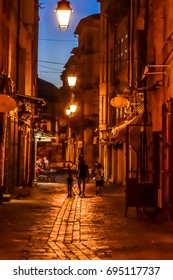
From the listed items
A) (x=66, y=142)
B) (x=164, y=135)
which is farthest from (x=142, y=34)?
(x=66, y=142)

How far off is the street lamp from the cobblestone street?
4.83m

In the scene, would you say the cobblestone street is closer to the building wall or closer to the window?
the building wall

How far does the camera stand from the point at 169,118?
14.3 metres

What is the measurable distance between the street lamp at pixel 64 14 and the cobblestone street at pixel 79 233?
4.83m

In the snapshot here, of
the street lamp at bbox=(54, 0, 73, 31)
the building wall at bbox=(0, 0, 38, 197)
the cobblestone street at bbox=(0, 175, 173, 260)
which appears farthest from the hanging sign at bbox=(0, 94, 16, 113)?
the street lamp at bbox=(54, 0, 73, 31)

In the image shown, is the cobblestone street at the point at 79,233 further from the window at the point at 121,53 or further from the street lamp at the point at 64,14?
the window at the point at 121,53

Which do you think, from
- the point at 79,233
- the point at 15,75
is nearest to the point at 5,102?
the point at 79,233

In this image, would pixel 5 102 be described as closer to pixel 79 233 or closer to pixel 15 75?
pixel 79 233

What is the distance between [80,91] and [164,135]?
40883mm

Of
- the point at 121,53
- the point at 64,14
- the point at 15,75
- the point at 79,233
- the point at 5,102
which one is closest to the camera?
the point at 64,14

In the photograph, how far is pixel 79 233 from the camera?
1296cm

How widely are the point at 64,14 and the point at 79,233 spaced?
16.9ft

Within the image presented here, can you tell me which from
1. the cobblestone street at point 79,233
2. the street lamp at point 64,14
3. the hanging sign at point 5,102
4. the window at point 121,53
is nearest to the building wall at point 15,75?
the hanging sign at point 5,102

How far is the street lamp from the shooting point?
40.8ft
